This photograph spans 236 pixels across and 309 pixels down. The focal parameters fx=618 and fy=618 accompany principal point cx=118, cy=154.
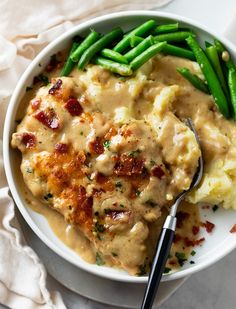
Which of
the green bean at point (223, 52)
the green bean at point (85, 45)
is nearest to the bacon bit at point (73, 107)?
the green bean at point (85, 45)

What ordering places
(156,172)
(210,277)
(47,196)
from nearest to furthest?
(156,172) → (47,196) → (210,277)

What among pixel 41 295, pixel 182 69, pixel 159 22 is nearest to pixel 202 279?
pixel 41 295

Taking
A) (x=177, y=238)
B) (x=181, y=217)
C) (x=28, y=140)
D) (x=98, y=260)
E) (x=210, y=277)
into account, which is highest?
(x=28, y=140)

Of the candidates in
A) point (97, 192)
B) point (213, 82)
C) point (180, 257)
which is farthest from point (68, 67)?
point (180, 257)

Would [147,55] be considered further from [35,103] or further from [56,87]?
[35,103]

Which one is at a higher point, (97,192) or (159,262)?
(97,192)

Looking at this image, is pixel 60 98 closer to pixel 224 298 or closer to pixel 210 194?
pixel 210 194

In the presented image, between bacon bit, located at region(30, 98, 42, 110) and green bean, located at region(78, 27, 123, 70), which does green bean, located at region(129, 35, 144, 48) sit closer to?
green bean, located at region(78, 27, 123, 70)
